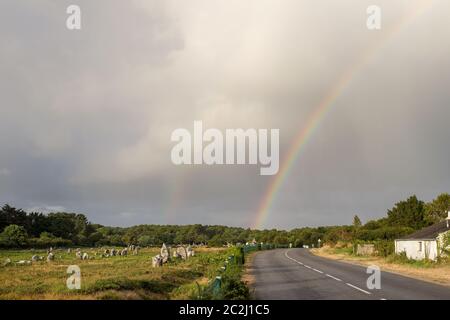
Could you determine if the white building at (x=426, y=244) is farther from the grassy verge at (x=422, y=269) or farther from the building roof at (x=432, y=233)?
the grassy verge at (x=422, y=269)

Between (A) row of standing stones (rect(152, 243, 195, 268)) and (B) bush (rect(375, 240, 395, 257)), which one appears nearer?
(A) row of standing stones (rect(152, 243, 195, 268))

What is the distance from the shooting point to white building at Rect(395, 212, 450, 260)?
134ft

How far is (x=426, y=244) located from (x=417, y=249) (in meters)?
2.20

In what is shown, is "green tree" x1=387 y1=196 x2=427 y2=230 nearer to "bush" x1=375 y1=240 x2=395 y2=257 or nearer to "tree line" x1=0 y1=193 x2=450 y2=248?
"tree line" x1=0 y1=193 x2=450 y2=248

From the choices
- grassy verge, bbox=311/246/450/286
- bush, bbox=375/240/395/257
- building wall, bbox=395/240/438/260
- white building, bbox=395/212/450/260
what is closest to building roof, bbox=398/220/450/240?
white building, bbox=395/212/450/260

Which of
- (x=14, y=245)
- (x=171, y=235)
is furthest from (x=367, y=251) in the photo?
(x=171, y=235)

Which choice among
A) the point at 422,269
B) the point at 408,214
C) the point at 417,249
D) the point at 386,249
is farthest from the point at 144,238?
the point at 422,269

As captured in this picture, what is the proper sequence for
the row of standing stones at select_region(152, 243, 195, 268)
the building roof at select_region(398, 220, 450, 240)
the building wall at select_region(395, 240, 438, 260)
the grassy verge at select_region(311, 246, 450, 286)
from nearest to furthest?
the grassy verge at select_region(311, 246, 450, 286) → the row of standing stones at select_region(152, 243, 195, 268) → the building wall at select_region(395, 240, 438, 260) → the building roof at select_region(398, 220, 450, 240)

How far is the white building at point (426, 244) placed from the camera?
40719 mm

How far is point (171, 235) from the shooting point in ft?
504

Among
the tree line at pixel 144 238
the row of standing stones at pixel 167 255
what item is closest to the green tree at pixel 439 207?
the tree line at pixel 144 238

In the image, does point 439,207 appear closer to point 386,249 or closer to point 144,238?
point 386,249
